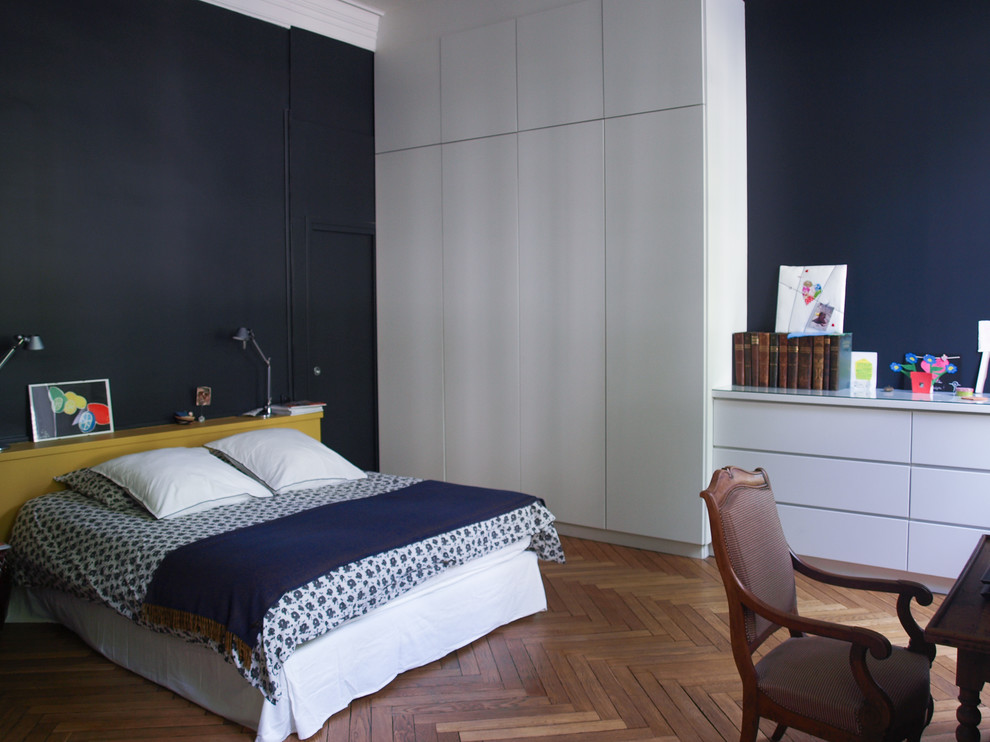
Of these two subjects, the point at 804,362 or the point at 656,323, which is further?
the point at 656,323

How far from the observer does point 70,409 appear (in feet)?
12.9

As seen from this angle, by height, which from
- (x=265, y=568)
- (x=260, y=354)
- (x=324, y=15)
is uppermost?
(x=324, y=15)

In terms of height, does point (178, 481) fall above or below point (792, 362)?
below

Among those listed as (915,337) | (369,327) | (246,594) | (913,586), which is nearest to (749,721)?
(913,586)

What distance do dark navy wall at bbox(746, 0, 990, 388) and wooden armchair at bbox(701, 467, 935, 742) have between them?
2404 millimetres

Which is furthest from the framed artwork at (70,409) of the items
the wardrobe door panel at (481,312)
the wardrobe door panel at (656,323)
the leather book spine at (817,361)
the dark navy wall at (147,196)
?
the leather book spine at (817,361)

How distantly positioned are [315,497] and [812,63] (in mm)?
3452

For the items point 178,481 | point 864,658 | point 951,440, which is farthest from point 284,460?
point 951,440

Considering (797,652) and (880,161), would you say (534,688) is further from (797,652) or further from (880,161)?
(880,161)

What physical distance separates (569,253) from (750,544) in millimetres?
→ 2705

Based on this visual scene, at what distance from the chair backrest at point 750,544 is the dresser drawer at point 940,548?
176cm

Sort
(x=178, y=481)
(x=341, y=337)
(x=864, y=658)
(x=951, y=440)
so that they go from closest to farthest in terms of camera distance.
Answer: (x=864, y=658) < (x=178, y=481) < (x=951, y=440) < (x=341, y=337)

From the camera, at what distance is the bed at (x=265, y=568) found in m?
2.57

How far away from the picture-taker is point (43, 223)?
3.87m
